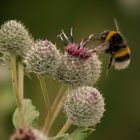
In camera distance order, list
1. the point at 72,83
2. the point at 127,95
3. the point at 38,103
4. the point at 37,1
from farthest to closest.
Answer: the point at 37,1, the point at 127,95, the point at 38,103, the point at 72,83

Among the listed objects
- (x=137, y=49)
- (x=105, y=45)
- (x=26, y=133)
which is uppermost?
(x=137, y=49)

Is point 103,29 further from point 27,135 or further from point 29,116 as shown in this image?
point 27,135

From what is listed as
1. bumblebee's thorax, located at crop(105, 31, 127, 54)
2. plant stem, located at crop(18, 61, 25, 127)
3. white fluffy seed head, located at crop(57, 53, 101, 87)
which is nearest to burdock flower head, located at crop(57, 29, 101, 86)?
white fluffy seed head, located at crop(57, 53, 101, 87)

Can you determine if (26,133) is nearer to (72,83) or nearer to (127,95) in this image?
(72,83)

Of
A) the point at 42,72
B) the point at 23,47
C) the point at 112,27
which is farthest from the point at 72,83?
the point at 112,27

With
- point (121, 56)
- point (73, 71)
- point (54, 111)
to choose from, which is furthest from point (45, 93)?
point (121, 56)

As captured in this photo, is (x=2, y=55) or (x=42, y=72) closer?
(x=42, y=72)

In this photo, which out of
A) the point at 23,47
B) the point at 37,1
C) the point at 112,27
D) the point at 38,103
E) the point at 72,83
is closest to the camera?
the point at 72,83

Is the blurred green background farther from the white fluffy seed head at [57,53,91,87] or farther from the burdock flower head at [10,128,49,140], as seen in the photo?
the burdock flower head at [10,128,49,140]
